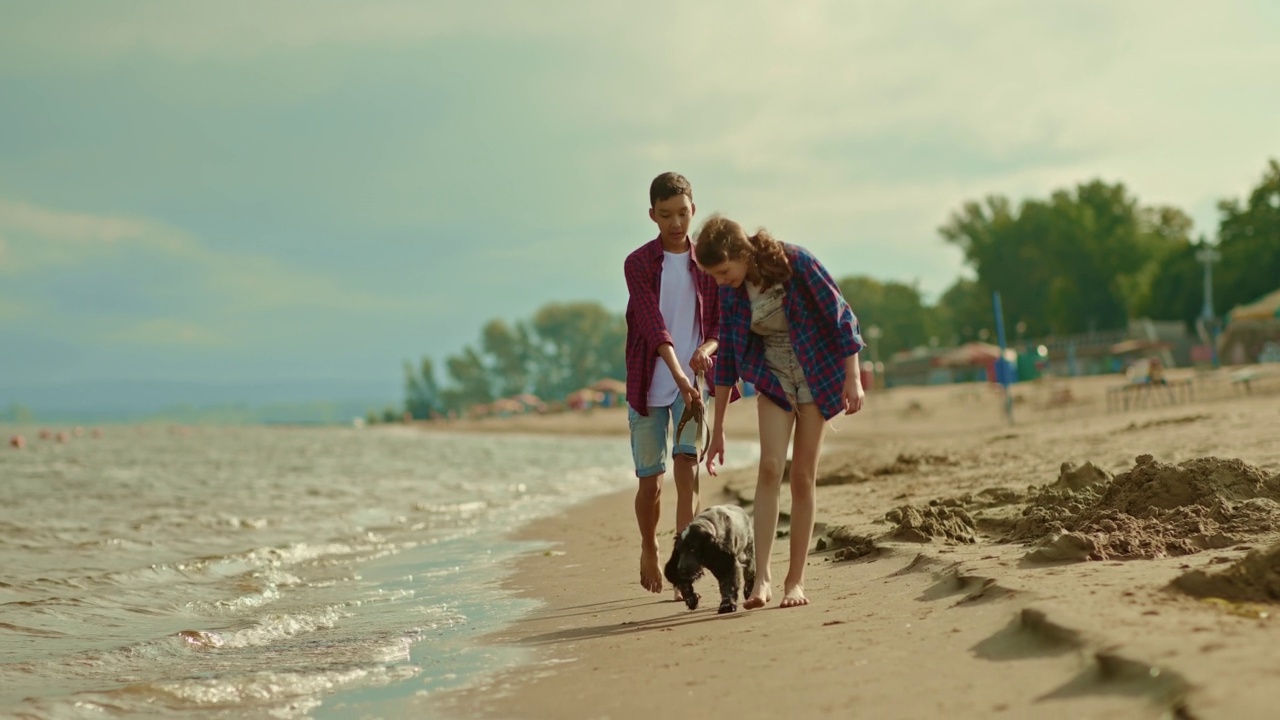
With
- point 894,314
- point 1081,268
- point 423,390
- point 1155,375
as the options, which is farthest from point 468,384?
point 1155,375

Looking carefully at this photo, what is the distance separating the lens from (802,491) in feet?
15.8

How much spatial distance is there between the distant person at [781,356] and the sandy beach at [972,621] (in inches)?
16.0

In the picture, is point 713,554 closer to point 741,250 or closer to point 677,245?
point 741,250

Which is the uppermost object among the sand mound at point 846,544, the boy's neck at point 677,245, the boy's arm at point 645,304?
the boy's neck at point 677,245

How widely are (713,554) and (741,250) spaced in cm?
127

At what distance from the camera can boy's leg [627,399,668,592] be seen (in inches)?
212

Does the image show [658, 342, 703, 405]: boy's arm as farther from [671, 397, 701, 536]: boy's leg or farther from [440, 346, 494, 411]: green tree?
[440, 346, 494, 411]: green tree

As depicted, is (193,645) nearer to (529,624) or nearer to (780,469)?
(529,624)

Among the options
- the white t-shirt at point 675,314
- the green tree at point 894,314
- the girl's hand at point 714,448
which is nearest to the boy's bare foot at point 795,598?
the girl's hand at point 714,448

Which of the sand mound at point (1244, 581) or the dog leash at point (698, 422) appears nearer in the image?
the sand mound at point (1244, 581)

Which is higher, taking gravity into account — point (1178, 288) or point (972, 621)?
point (1178, 288)

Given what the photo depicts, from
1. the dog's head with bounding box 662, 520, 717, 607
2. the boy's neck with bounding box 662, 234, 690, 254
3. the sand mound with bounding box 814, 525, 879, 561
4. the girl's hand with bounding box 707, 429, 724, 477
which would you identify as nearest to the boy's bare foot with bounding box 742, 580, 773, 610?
the dog's head with bounding box 662, 520, 717, 607

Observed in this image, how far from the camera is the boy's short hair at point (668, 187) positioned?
16.8 feet

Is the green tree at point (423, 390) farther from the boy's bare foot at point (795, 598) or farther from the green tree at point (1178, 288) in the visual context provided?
the boy's bare foot at point (795, 598)
